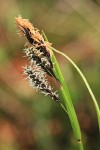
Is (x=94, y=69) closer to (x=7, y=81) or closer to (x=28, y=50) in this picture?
(x=7, y=81)

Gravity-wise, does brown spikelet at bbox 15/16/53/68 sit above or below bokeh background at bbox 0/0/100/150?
below

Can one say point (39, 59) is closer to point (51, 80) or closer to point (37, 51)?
point (37, 51)

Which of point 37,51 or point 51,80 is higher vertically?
point 51,80

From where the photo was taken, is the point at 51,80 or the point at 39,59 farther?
the point at 51,80

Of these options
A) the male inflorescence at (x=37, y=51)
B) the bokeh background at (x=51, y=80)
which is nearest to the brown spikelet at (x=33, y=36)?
the male inflorescence at (x=37, y=51)

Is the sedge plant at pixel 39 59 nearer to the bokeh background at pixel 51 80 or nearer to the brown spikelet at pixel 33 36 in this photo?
the brown spikelet at pixel 33 36

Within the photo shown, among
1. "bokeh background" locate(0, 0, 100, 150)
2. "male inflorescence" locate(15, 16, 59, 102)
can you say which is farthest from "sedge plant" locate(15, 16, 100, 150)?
"bokeh background" locate(0, 0, 100, 150)

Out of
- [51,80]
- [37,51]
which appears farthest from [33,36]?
[51,80]

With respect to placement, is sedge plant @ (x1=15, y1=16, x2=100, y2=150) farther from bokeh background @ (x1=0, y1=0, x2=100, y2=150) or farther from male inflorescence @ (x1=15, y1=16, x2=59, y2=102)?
bokeh background @ (x1=0, y1=0, x2=100, y2=150)

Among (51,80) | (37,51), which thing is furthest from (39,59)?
(51,80)

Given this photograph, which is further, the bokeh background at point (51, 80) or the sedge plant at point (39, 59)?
the bokeh background at point (51, 80)
